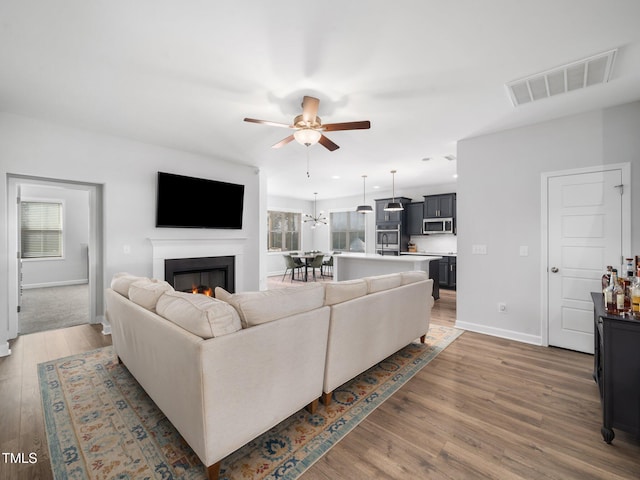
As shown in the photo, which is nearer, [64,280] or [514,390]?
[514,390]

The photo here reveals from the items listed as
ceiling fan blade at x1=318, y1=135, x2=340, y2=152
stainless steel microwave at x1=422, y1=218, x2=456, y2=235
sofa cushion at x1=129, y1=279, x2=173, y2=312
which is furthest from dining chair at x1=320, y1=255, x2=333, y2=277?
sofa cushion at x1=129, y1=279, x2=173, y2=312

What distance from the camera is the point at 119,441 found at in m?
1.77

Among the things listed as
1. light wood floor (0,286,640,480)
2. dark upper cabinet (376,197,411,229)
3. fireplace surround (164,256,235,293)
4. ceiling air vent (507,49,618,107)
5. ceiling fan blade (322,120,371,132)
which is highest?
ceiling air vent (507,49,618,107)

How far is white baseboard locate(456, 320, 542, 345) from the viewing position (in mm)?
3406

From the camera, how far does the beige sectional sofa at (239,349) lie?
144 cm

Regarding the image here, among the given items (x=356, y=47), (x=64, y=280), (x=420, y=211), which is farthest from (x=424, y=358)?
(x=64, y=280)

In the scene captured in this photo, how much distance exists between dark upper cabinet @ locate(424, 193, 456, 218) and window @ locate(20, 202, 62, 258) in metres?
9.12

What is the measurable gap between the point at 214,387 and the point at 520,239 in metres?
3.71

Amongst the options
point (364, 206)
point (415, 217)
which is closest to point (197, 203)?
point (364, 206)

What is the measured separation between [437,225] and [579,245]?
421cm

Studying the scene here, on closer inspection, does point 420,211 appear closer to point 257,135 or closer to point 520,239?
point 520,239

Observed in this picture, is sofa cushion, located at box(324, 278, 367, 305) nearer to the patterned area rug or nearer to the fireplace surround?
the patterned area rug

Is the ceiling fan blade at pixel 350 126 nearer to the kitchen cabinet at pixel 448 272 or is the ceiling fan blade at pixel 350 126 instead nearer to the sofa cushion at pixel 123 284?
the sofa cushion at pixel 123 284

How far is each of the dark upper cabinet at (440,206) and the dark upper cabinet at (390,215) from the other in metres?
0.60
